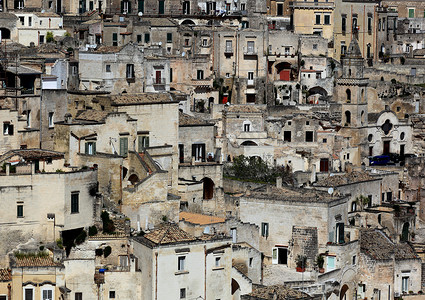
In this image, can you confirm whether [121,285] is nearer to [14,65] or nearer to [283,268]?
[283,268]

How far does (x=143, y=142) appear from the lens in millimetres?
72438

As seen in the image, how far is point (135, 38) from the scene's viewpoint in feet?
297

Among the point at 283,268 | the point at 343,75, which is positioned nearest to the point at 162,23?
the point at 343,75

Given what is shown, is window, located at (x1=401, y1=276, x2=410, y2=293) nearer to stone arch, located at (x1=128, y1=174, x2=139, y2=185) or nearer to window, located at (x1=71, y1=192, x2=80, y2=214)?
stone arch, located at (x1=128, y1=174, x2=139, y2=185)

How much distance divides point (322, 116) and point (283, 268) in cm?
2342

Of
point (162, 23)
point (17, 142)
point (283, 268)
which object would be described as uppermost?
point (162, 23)

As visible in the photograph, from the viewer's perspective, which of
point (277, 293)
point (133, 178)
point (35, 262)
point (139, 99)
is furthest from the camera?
point (139, 99)

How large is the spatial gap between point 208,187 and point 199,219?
7692mm

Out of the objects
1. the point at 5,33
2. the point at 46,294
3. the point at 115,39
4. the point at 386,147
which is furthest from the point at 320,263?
the point at 5,33

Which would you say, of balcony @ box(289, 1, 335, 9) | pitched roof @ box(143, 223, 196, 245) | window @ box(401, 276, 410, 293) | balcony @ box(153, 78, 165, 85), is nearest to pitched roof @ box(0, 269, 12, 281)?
pitched roof @ box(143, 223, 196, 245)

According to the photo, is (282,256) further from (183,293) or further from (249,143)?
(249,143)

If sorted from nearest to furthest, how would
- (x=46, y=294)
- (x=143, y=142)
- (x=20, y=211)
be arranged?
(x=46, y=294), (x=20, y=211), (x=143, y=142)

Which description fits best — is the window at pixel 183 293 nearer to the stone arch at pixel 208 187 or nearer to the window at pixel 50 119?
the window at pixel 50 119

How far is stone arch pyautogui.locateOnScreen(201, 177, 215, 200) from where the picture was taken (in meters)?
76.2
